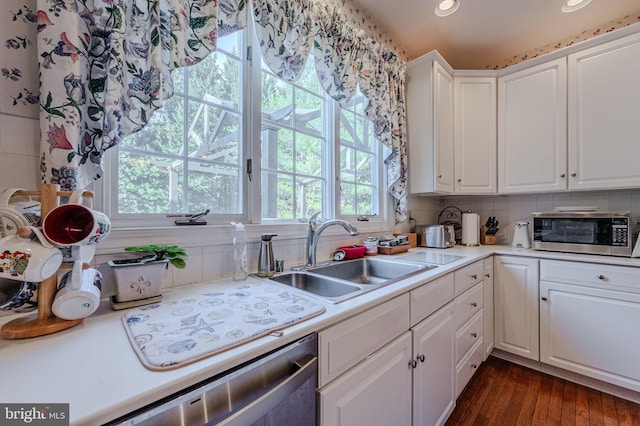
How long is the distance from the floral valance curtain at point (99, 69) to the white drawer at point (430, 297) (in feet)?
4.08

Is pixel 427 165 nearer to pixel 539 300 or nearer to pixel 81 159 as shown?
pixel 539 300

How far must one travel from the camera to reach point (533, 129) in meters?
2.17

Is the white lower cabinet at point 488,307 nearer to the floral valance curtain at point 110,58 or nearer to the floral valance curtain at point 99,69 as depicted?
the floral valance curtain at point 110,58

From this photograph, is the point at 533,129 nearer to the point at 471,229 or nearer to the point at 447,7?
the point at 471,229

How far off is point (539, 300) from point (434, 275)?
1.21 metres

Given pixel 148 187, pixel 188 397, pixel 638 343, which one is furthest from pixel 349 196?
pixel 638 343

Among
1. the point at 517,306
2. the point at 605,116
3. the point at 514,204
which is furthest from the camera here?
the point at 514,204

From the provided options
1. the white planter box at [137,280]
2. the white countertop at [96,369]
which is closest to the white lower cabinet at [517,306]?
the white countertop at [96,369]

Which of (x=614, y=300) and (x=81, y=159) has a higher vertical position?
(x=81, y=159)

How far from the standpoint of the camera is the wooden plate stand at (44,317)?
62 centimetres

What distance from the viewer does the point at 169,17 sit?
0.97 meters

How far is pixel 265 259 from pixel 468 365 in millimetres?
1461

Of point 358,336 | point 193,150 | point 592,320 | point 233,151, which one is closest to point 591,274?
point 592,320

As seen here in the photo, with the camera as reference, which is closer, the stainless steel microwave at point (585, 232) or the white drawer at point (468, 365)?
the white drawer at point (468, 365)
